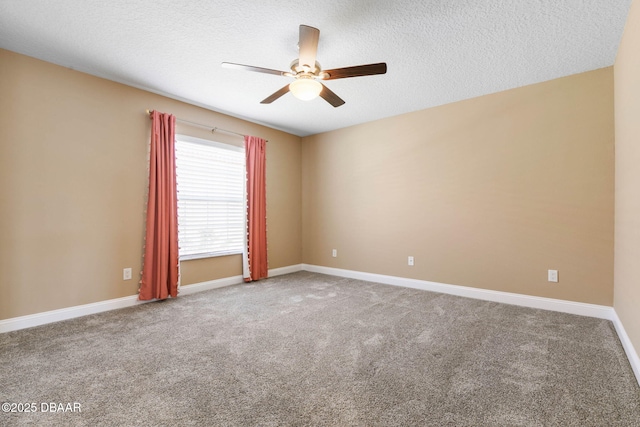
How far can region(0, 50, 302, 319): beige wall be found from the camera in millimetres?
2615

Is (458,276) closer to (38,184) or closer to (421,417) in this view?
(421,417)

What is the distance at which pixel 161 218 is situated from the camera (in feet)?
11.4

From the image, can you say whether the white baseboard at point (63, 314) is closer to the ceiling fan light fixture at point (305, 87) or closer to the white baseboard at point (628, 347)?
the ceiling fan light fixture at point (305, 87)

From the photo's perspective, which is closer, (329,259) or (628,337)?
(628,337)

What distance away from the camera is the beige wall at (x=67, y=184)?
262 centimetres

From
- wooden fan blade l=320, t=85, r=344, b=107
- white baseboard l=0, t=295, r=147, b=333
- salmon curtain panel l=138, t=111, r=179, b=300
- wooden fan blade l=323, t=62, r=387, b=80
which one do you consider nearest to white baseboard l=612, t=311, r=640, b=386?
wooden fan blade l=323, t=62, r=387, b=80

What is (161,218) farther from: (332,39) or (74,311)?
(332,39)

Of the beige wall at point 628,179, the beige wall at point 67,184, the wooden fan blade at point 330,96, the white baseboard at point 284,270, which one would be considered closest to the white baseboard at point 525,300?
the beige wall at point 628,179

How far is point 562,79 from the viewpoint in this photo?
10.0 ft

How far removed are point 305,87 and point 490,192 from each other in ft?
8.33

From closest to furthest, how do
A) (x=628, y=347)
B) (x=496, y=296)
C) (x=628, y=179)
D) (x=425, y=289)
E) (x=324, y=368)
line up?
(x=324, y=368)
(x=628, y=347)
(x=628, y=179)
(x=496, y=296)
(x=425, y=289)

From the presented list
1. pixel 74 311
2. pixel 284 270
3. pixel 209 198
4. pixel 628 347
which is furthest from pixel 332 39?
pixel 284 270

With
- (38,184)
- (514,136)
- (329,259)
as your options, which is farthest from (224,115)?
(514,136)

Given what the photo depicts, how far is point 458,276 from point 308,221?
2.68 metres
